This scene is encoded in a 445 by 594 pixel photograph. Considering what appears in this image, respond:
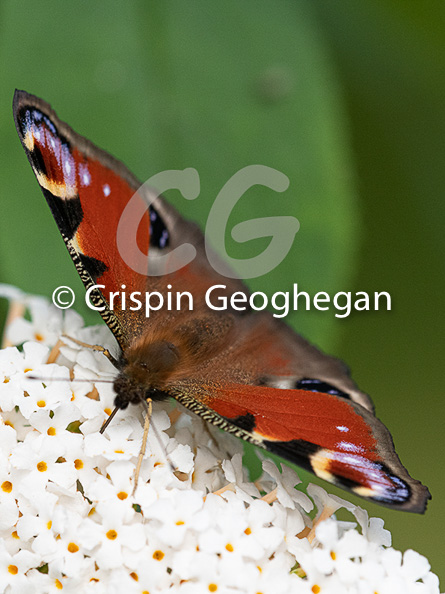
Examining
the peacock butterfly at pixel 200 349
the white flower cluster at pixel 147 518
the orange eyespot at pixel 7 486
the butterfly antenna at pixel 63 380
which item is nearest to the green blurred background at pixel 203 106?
the peacock butterfly at pixel 200 349

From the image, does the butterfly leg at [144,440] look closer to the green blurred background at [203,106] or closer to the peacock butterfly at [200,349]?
the peacock butterfly at [200,349]

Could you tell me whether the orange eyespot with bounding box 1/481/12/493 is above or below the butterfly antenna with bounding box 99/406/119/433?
below

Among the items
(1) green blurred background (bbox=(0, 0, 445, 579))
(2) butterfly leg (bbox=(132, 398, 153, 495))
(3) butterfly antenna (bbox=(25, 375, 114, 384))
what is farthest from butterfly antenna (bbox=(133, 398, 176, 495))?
(1) green blurred background (bbox=(0, 0, 445, 579))

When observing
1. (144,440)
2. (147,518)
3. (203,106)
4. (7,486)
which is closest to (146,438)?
(144,440)

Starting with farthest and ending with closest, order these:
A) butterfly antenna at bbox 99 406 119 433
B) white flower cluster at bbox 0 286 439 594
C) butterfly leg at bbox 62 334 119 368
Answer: butterfly leg at bbox 62 334 119 368, butterfly antenna at bbox 99 406 119 433, white flower cluster at bbox 0 286 439 594

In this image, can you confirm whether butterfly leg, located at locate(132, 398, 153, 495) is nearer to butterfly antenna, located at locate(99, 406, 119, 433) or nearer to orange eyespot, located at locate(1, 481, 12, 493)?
butterfly antenna, located at locate(99, 406, 119, 433)

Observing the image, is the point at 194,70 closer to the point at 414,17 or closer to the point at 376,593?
the point at 414,17

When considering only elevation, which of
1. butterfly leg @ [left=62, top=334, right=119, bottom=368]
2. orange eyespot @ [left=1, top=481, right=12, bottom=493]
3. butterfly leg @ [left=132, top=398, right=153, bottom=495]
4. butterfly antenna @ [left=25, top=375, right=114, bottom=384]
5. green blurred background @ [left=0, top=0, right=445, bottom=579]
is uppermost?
green blurred background @ [left=0, top=0, right=445, bottom=579]

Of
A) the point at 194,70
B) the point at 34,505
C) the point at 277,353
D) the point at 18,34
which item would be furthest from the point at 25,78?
the point at 34,505
